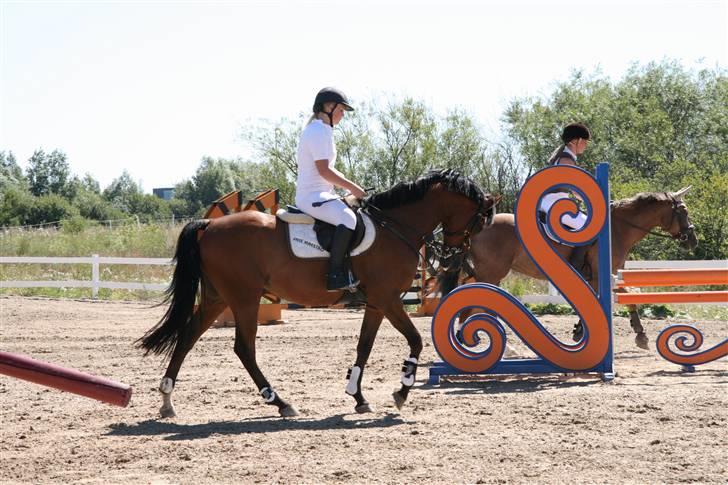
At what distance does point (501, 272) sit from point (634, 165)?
2430 centimetres

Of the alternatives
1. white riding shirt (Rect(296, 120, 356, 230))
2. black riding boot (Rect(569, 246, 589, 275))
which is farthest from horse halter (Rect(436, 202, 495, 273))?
black riding boot (Rect(569, 246, 589, 275))

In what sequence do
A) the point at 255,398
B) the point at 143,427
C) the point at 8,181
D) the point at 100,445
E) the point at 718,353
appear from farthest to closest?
1. the point at 8,181
2. the point at 718,353
3. the point at 255,398
4. the point at 143,427
5. the point at 100,445

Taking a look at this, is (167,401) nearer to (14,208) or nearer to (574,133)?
(574,133)

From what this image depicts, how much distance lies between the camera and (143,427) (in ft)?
22.7

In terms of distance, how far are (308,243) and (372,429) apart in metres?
1.75

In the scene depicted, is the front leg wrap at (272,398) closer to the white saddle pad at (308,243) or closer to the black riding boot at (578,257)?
the white saddle pad at (308,243)

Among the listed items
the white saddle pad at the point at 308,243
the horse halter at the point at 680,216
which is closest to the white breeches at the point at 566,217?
the horse halter at the point at 680,216

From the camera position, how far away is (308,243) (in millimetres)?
7598

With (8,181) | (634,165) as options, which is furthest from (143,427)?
(8,181)

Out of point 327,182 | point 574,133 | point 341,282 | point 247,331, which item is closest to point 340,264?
point 341,282

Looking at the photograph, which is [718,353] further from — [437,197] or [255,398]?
[255,398]

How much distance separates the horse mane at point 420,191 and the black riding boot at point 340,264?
0.57m

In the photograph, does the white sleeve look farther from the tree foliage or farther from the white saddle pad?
the tree foliage

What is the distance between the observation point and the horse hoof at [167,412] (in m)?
7.36
